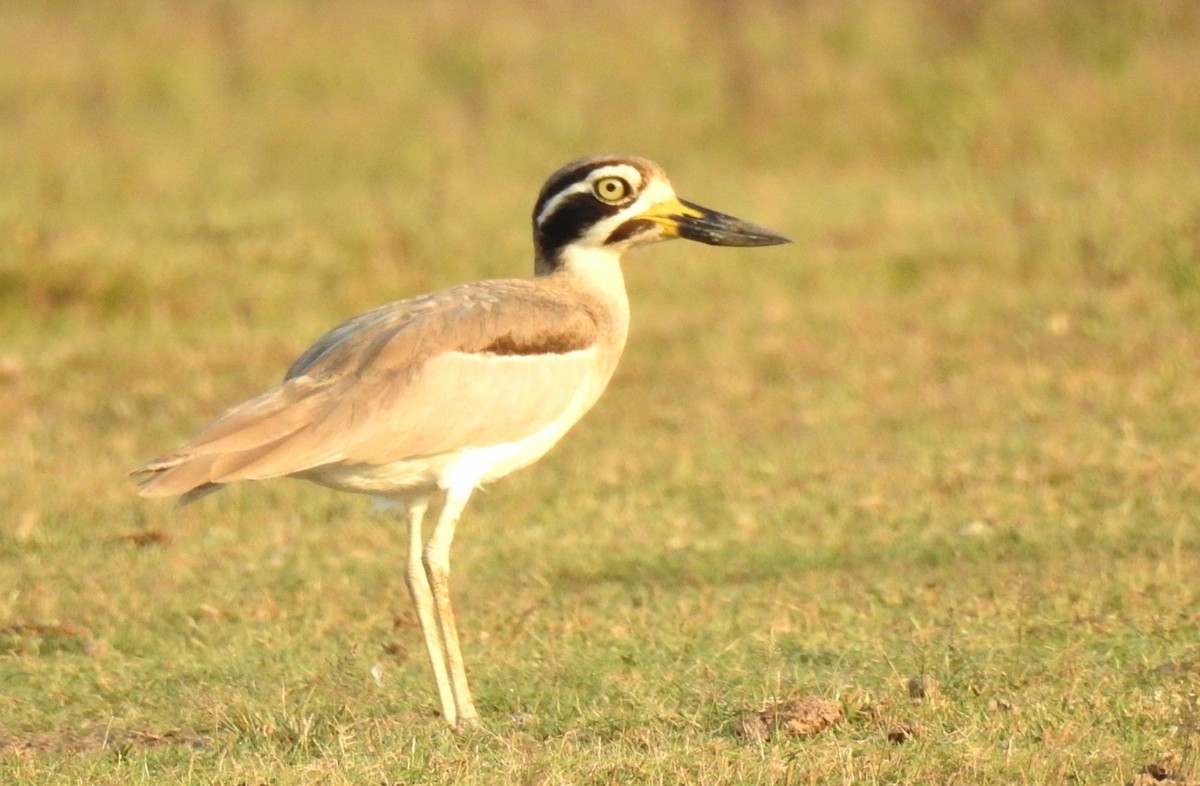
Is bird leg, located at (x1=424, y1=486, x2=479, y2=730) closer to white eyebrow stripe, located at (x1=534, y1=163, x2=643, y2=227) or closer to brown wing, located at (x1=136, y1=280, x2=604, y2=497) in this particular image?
brown wing, located at (x1=136, y1=280, x2=604, y2=497)

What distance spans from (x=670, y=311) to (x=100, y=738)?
23.1 ft

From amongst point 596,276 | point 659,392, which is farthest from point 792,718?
point 659,392

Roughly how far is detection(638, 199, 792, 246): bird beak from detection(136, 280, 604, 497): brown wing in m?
0.47

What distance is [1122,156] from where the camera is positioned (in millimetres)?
14859

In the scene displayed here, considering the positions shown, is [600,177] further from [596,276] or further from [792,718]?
[792,718]

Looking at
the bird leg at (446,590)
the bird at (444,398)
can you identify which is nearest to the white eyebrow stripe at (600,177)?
the bird at (444,398)

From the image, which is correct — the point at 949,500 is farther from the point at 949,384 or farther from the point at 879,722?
the point at 879,722

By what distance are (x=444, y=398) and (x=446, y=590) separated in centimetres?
60

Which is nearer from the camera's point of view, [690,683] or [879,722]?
[879,722]

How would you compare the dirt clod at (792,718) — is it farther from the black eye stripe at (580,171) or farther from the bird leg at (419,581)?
the black eye stripe at (580,171)

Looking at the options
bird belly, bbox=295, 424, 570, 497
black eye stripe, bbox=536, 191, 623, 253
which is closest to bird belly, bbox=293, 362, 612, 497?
bird belly, bbox=295, 424, 570, 497

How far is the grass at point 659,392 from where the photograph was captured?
5.55 m

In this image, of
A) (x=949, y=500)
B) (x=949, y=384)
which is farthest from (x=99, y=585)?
(x=949, y=384)

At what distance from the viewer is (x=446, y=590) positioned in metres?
5.94
